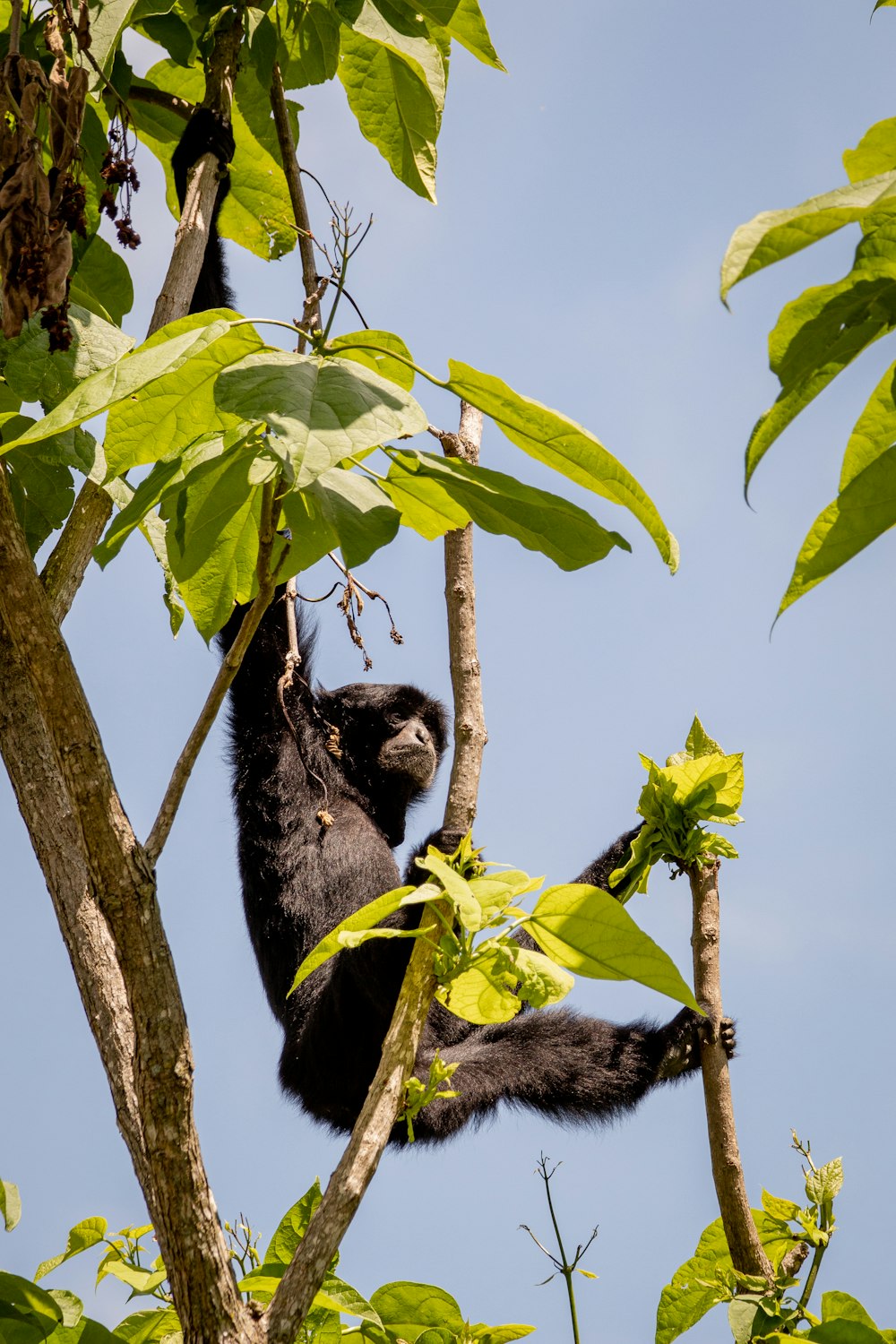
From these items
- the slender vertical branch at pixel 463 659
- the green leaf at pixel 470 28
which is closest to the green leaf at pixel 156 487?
the slender vertical branch at pixel 463 659

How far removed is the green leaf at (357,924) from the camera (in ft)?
8.45

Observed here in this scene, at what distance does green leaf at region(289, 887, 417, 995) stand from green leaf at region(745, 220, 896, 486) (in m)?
1.30

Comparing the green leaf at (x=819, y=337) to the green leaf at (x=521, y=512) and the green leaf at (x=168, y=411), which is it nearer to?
the green leaf at (x=521, y=512)

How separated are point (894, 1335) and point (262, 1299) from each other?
6.14ft

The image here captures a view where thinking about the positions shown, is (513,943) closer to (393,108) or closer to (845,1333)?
(845,1333)

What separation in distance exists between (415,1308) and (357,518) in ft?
8.31

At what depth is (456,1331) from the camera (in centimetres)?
350

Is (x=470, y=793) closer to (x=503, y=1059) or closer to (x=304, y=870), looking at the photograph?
(x=304, y=870)

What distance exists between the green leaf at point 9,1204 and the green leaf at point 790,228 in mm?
2817

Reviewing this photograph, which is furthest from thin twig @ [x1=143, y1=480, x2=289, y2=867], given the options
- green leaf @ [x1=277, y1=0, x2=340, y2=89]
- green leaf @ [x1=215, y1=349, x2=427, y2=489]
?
green leaf @ [x1=277, y1=0, x2=340, y2=89]

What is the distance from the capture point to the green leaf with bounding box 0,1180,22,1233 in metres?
3.03

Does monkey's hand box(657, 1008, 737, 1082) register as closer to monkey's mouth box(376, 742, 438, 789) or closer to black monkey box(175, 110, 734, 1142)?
black monkey box(175, 110, 734, 1142)

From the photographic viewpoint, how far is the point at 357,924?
2.77 meters

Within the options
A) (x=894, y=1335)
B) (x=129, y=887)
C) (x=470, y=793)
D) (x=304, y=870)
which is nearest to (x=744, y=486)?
(x=129, y=887)
